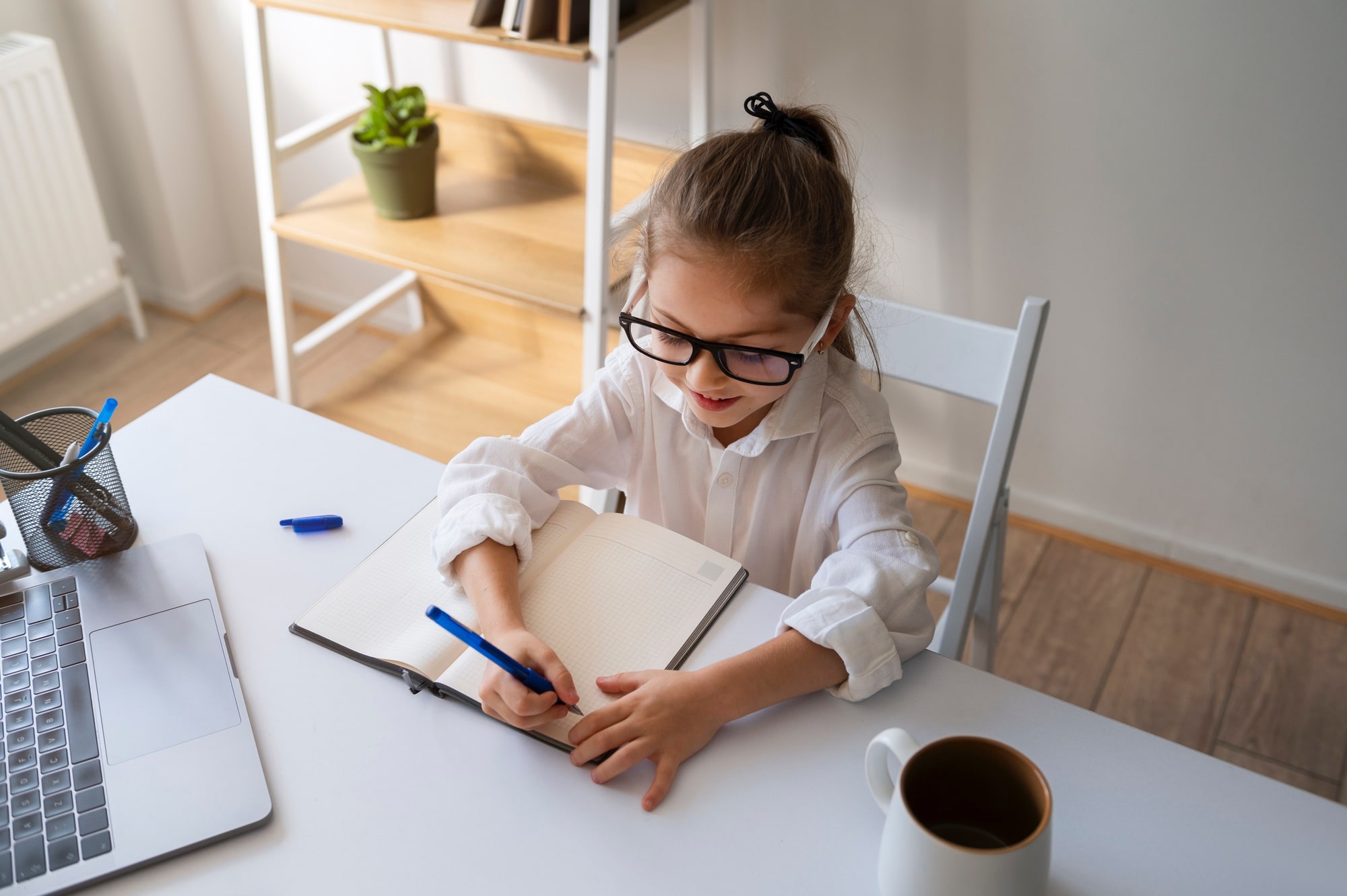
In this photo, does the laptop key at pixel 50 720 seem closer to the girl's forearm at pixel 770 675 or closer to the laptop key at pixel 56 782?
the laptop key at pixel 56 782

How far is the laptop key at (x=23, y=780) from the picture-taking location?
0.71m

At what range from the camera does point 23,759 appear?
0.73 meters

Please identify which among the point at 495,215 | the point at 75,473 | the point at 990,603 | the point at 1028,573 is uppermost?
the point at 75,473

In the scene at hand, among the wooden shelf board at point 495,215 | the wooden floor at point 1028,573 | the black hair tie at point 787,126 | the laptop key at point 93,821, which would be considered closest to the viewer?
the laptop key at point 93,821

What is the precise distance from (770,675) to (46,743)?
1.79 feet

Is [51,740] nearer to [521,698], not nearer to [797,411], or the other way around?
[521,698]

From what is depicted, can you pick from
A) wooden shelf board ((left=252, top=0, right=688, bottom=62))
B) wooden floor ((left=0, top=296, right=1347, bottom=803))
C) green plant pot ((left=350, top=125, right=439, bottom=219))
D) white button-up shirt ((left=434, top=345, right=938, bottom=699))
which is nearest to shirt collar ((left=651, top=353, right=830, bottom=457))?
white button-up shirt ((left=434, top=345, right=938, bottom=699))

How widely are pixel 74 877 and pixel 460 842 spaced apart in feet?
0.82

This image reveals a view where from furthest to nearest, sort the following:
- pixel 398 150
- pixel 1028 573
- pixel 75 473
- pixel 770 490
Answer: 1. pixel 1028 573
2. pixel 398 150
3. pixel 770 490
4. pixel 75 473

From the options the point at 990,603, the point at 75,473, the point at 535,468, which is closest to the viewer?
the point at 75,473

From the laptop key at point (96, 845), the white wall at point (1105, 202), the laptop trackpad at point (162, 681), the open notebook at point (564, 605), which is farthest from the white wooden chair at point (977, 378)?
the laptop key at point (96, 845)

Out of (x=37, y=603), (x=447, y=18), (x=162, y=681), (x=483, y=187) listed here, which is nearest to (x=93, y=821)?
(x=162, y=681)

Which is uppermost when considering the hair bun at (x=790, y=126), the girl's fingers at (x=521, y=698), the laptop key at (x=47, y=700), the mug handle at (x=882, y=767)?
the hair bun at (x=790, y=126)

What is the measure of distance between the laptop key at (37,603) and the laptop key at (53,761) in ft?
0.50
